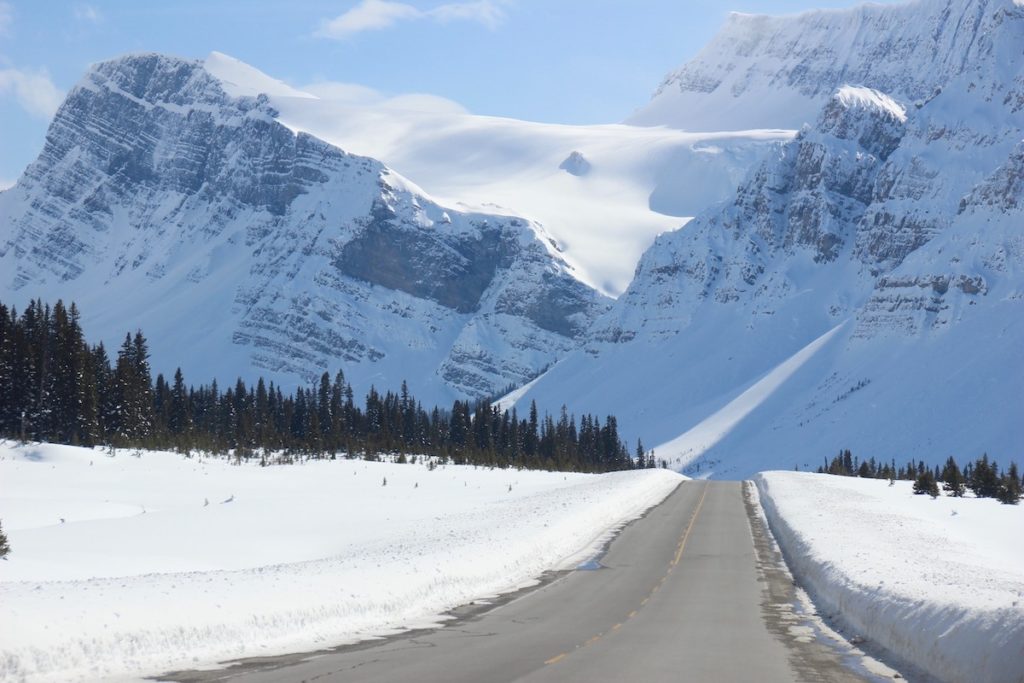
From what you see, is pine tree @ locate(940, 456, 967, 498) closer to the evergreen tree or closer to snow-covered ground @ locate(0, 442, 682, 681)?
the evergreen tree

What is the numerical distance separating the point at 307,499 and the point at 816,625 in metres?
34.6

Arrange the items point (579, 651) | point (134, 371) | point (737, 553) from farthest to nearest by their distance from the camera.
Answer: point (134, 371)
point (737, 553)
point (579, 651)

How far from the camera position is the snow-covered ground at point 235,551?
1858 cm

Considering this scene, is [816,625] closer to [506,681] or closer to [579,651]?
[579,651]

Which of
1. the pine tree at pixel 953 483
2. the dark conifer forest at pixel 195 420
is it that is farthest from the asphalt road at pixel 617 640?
the dark conifer forest at pixel 195 420

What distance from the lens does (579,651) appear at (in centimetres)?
2002

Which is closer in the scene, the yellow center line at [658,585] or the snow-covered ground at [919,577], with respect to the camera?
the snow-covered ground at [919,577]

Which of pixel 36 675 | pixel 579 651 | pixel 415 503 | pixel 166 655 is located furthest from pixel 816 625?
pixel 415 503

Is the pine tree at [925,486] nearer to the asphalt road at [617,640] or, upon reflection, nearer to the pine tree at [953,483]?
the pine tree at [953,483]

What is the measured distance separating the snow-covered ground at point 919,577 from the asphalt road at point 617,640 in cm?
96

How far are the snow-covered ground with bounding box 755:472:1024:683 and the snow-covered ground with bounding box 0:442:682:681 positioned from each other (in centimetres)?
704

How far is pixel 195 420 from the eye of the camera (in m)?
126

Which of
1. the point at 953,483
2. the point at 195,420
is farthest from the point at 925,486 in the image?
the point at 195,420

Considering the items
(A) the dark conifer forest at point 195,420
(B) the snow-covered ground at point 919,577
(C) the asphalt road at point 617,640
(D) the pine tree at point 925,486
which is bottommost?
(C) the asphalt road at point 617,640
